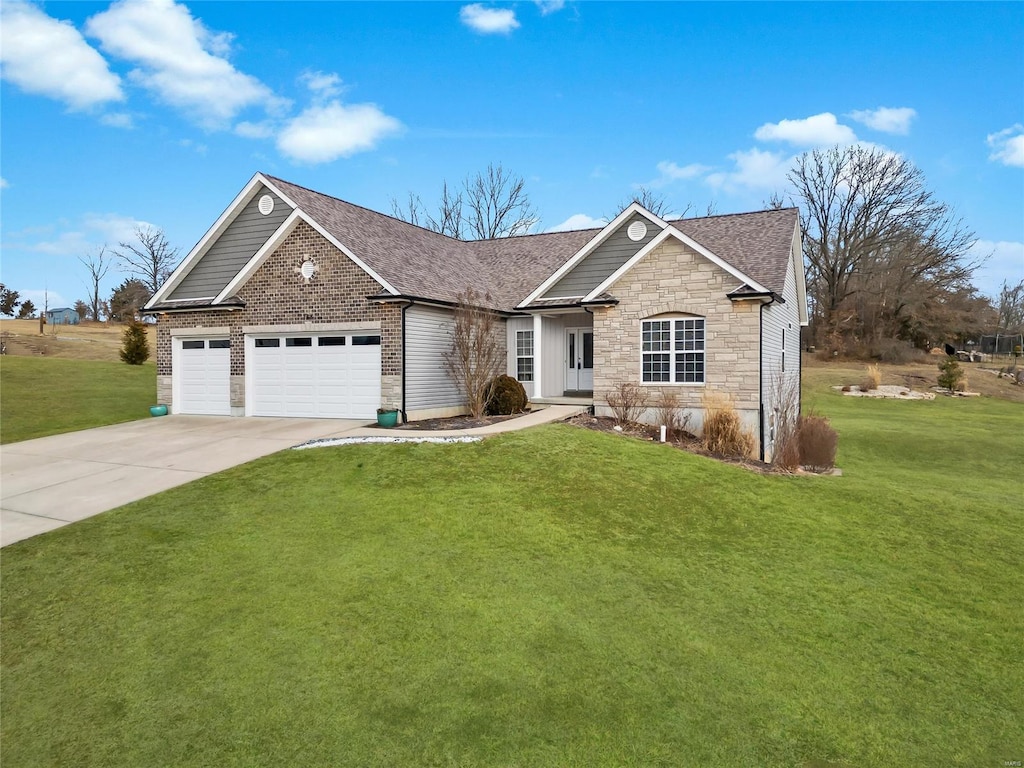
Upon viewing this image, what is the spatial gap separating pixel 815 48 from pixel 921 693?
68.2ft

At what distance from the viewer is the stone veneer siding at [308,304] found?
54.0 feet

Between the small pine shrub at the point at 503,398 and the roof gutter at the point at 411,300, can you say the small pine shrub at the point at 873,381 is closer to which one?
the small pine shrub at the point at 503,398

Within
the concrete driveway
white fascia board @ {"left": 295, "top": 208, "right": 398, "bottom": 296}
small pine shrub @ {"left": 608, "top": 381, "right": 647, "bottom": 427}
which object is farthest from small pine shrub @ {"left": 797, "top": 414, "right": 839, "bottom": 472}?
the concrete driveway

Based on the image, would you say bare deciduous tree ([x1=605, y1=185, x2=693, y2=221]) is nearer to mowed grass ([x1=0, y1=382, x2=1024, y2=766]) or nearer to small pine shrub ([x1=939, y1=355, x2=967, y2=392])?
small pine shrub ([x1=939, y1=355, x2=967, y2=392])

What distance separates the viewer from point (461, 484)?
10.2 metres

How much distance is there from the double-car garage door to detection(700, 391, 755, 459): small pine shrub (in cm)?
861

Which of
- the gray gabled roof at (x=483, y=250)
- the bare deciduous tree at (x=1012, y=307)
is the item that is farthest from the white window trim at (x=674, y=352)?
Result: the bare deciduous tree at (x=1012, y=307)

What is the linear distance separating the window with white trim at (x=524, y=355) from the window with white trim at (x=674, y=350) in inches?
181

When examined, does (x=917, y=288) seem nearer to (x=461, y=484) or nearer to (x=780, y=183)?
(x=780, y=183)

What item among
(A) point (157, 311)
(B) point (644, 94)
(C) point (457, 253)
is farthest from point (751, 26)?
(A) point (157, 311)

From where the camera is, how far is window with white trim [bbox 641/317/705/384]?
1648 centimetres

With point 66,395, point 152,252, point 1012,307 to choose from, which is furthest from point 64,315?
point 1012,307

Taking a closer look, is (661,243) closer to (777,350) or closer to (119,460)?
(777,350)

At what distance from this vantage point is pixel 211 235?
64.9 ft
